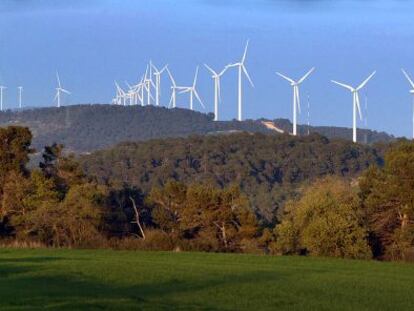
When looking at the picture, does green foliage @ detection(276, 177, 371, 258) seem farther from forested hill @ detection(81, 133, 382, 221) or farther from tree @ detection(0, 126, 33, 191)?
forested hill @ detection(81, 133, 382, 221)

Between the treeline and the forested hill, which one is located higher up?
the forested hill

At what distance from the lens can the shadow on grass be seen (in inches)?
1006

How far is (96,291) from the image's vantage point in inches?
1186

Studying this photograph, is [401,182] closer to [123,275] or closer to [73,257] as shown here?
[73,257]

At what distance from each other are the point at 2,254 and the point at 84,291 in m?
20.7

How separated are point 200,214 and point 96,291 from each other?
1329 inches

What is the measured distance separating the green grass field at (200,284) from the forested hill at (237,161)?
74623 mm

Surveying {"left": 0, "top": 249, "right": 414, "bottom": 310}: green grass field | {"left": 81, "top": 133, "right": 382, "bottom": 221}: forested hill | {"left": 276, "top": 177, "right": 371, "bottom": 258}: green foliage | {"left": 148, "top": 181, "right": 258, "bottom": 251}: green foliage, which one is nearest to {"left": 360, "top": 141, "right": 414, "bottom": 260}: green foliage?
{"left": 276, "top": 177, "right": 371, "bottom": 258}: green foliage

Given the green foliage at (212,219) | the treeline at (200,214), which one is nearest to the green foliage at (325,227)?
the treeline at (200,214)

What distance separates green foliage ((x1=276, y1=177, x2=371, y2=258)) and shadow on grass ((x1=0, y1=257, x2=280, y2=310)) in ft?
55.0

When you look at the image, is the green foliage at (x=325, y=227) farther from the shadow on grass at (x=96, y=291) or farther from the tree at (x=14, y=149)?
the tree at (x=14, y=149)

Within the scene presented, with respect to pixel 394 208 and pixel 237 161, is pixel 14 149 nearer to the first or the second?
pixel 394 208

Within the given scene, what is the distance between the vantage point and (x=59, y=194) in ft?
217

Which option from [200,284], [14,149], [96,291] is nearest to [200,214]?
[14,149]
